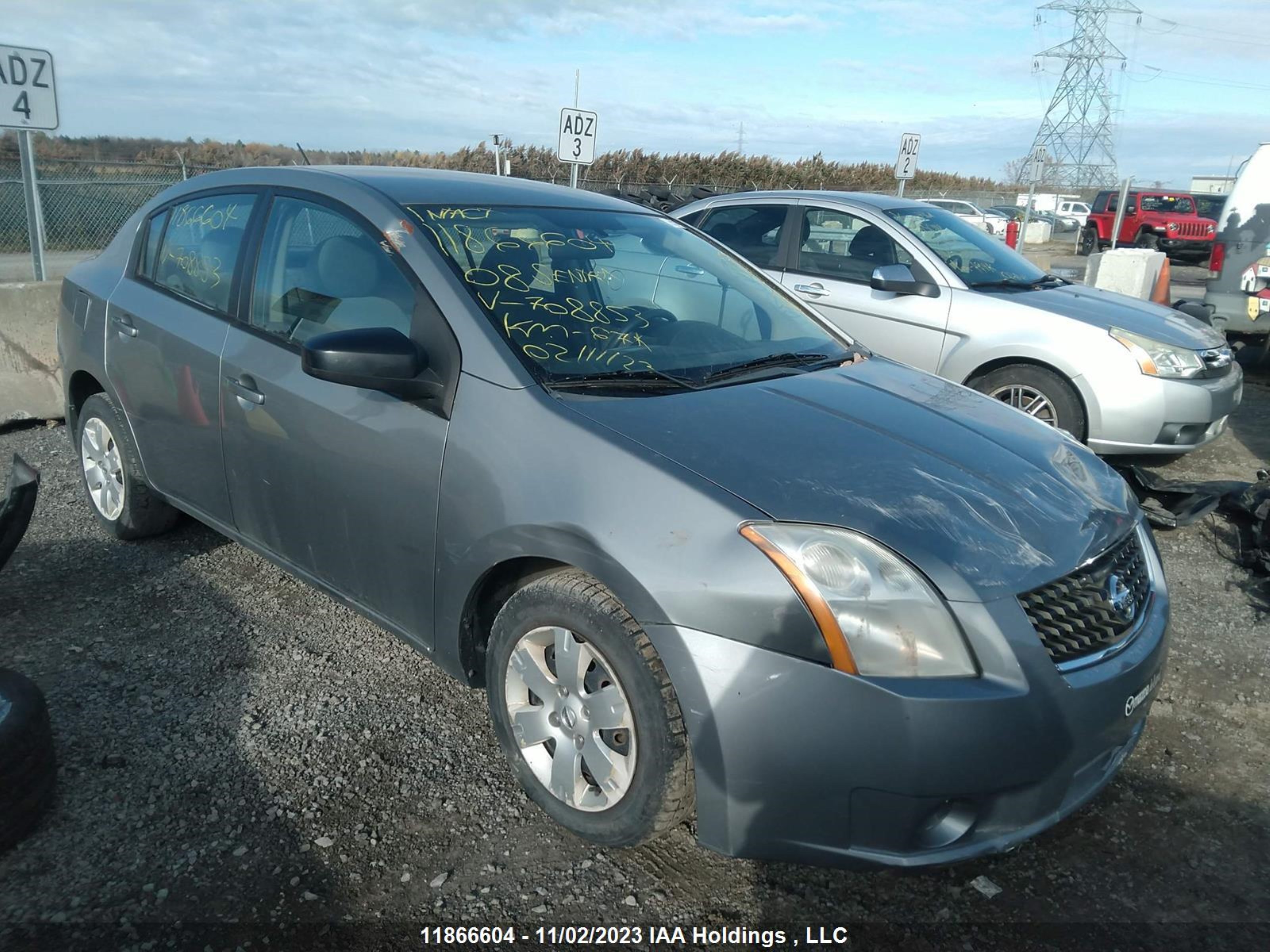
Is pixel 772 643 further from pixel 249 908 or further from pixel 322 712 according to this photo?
pixel 322 712

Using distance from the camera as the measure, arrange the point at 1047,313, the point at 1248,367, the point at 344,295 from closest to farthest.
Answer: the point at 344,295 → the point at 1047,313 → the point at 1248,367

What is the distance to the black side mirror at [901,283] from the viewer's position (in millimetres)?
5959

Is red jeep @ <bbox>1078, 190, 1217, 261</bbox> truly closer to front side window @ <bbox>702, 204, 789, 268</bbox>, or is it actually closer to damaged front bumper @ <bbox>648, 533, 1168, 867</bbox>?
front side window @ <bbox>702, 204, 789, 268</bbox>

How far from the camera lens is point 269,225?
3.52 metres

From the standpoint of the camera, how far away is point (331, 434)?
9.96ft

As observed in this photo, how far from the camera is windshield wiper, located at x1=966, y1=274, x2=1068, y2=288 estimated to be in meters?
6.33

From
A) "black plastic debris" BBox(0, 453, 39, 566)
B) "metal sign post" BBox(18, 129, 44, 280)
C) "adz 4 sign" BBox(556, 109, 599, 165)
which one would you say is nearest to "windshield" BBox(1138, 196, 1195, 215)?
"adz 4 sign" BBox(556, 109, 599, 165)

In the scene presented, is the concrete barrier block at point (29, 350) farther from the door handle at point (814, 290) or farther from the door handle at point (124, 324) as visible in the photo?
the door handle at point (814, 290)

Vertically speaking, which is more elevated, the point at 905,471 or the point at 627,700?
the point at 905,471

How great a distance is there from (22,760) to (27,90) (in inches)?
286

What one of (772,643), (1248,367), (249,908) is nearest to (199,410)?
(249,908)

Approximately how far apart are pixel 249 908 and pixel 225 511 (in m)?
1.74

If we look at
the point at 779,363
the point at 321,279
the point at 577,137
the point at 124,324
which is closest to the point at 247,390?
the point at 321,279

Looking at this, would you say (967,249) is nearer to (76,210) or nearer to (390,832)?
(390,832)
